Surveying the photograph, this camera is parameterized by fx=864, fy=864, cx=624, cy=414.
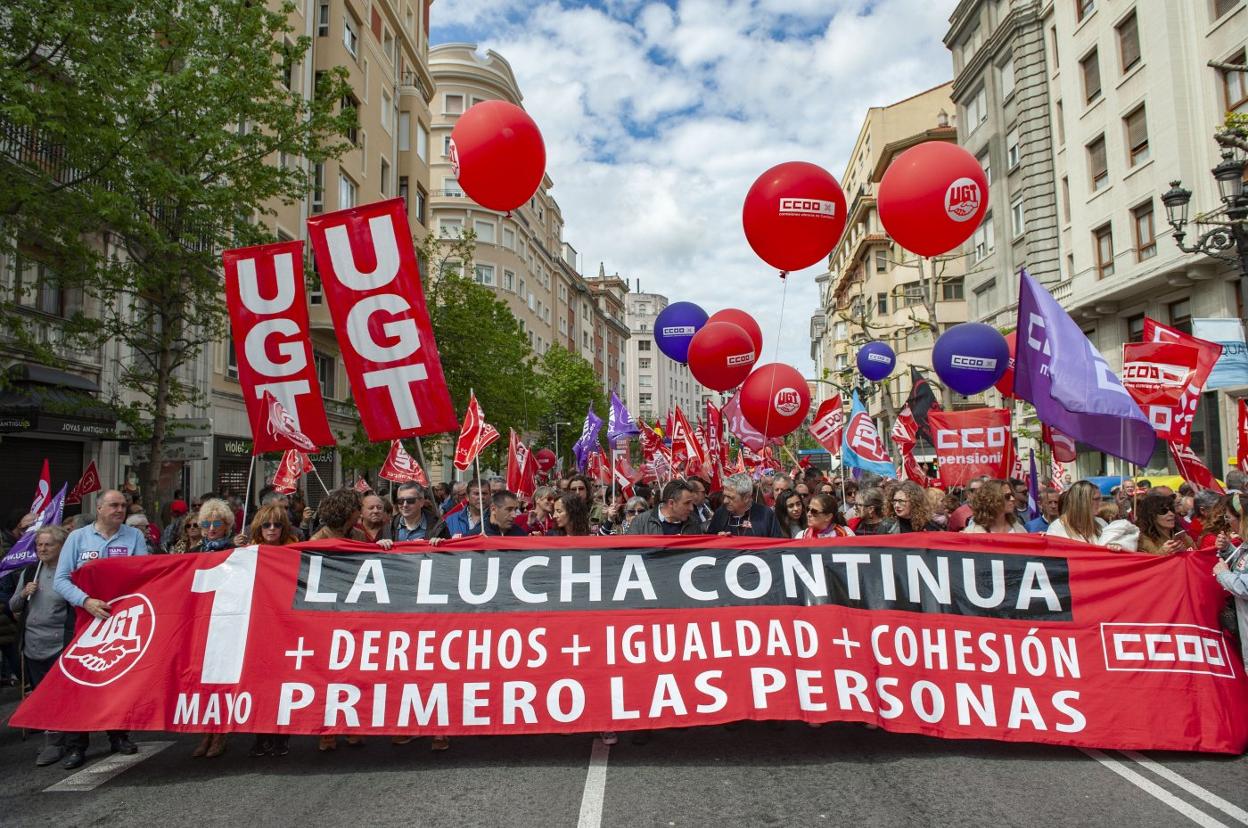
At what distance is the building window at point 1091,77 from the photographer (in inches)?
1028

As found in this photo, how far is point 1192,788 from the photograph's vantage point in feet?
15.2

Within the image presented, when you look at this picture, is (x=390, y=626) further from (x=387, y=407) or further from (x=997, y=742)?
(x=997, y=742)

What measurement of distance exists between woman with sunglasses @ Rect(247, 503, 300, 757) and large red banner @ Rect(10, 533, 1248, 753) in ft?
0.78

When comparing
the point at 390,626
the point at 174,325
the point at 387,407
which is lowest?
the point at 390,626

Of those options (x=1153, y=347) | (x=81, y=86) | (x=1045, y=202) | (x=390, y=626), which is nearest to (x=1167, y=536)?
(x=1153, y=347)

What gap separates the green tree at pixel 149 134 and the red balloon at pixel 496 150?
509 centimetres

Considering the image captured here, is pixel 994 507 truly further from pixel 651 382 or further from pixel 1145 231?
pixel 651 382

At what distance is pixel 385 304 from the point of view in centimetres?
686

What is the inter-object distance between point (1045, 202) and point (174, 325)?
89.3 feet

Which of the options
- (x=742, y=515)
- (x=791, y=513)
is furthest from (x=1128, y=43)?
(x=742, y=515)

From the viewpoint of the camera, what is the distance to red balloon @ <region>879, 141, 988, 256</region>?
9.09 meters

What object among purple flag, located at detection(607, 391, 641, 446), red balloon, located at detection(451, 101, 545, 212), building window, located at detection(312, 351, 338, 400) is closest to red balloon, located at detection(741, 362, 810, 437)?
purple flag, located at detection(607, 391, 641, 446)

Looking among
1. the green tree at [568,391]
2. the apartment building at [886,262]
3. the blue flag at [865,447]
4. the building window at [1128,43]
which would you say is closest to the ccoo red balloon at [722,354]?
the blue flag at [865,447]

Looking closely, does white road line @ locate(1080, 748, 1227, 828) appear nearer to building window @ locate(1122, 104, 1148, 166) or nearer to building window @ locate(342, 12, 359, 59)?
building window @ locate(1122, 104, 1148, 166)
